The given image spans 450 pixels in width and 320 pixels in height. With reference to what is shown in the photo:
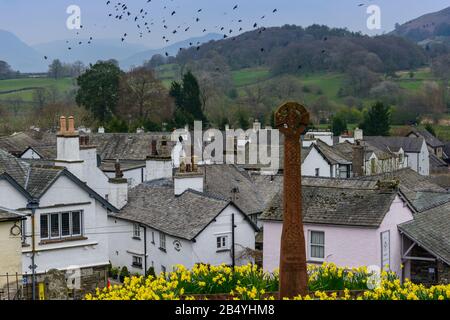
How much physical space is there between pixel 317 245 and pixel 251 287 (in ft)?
46.1

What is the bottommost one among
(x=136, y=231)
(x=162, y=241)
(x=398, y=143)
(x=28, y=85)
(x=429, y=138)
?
(x=162, y=241)

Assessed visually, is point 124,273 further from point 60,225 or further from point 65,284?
point 65,284

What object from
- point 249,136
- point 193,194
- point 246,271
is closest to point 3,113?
point 249,136

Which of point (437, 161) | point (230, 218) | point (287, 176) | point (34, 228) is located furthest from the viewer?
point (437, 161)

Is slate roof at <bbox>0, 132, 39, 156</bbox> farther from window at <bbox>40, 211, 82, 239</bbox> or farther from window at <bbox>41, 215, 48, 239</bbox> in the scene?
window at <bbox>41, 215, 48, 239</bbox>

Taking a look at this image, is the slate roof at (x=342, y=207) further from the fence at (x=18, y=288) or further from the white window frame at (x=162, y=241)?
the fence at (x=18, y=288)

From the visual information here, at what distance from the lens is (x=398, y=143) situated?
96.9m

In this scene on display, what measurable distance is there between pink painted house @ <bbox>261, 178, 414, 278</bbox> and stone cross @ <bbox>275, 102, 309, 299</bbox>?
520 inches

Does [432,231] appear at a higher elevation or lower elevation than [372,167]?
lower

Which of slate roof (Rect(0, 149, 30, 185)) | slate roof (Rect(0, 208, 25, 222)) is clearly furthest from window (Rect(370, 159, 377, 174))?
slate roof (Rect(0, 208, 25, 222))

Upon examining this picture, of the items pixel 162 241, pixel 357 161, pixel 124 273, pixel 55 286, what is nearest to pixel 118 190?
pixel 124 273

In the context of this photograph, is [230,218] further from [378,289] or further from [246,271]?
[378,289]
